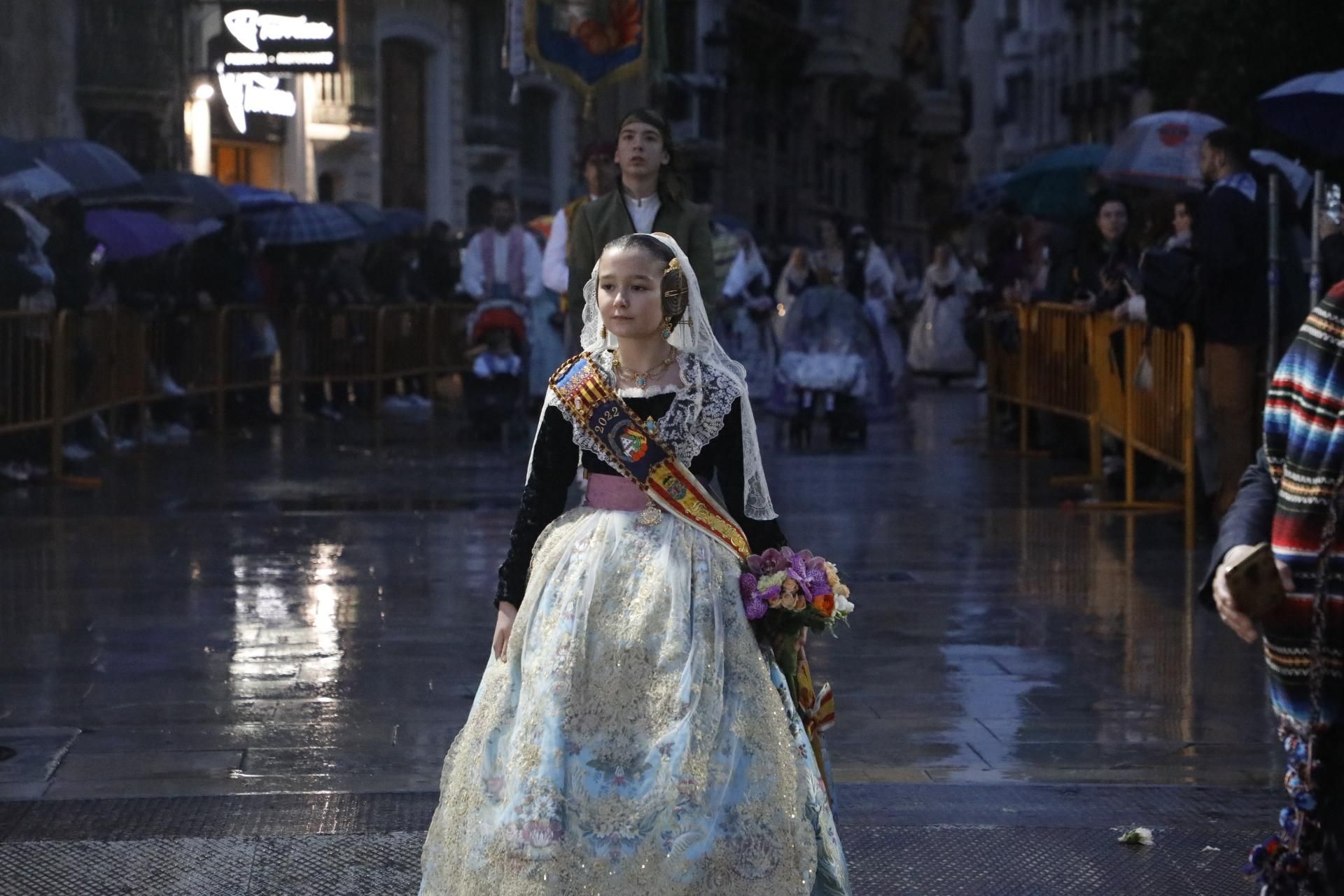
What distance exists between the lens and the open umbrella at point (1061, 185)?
18.7 meters

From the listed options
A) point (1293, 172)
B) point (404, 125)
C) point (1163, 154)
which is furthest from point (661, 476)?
point (404, 125)

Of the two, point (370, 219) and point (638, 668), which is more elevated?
point (370, 219)

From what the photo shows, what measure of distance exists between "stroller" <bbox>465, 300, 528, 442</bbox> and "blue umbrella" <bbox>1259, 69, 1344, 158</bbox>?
763 centimetres

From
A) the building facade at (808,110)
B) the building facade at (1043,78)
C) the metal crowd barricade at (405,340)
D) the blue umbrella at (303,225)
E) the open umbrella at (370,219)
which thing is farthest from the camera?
the building facade at (1043,78)

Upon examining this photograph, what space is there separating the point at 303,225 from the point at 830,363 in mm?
6093

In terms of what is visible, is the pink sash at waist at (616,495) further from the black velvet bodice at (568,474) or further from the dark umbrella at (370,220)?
the dark umbrella at (370,220)

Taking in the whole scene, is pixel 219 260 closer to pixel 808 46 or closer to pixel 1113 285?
pixel 1113 285

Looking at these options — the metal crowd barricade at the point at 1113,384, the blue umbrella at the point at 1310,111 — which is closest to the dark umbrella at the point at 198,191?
the metal crowd barricade at the point at 1113,384

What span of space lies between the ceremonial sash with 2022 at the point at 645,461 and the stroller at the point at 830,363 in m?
12.4

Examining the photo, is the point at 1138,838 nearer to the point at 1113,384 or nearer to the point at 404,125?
the point at 1113,384

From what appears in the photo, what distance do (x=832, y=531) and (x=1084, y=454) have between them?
507 cm

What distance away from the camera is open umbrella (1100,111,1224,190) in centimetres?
1452

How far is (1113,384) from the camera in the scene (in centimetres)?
1322

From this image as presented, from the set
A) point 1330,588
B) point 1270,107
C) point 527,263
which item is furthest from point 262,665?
point 527,263
